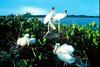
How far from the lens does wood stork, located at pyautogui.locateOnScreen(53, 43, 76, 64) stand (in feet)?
6.00

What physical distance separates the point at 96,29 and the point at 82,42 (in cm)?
49

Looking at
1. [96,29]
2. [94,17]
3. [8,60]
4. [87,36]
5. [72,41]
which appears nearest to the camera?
[8,60]

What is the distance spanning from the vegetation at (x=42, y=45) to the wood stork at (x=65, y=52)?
4 cm

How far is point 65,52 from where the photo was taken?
1.87 metres

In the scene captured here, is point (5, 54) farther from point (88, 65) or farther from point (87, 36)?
point (87, 36)

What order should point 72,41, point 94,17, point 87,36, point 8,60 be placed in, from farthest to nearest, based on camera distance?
point 94,17 → point 87,36 → point 72,41 → point 8,60

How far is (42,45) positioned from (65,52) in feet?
0.59

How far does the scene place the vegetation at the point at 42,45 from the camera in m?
1.83

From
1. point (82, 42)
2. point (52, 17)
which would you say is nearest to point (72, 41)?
point (82, 42)

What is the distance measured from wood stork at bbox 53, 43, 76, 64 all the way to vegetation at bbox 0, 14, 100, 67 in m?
0.04

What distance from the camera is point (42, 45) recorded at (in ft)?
6.45

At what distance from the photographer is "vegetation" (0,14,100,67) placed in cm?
183

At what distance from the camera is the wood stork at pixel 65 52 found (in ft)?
6.00

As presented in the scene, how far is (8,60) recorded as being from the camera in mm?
1801
